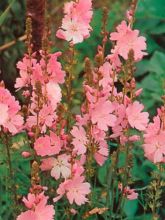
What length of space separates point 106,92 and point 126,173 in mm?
366

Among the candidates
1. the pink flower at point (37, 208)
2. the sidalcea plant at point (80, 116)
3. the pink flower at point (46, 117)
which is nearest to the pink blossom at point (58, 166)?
the sidalcea plant at point (80, 116)

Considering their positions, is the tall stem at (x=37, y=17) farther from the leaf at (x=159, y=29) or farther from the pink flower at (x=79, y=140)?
the leaf at (x=159, y=29)

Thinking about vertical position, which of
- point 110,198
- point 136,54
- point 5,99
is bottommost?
point 110,198

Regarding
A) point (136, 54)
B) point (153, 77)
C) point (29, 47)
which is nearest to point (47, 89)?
point (29, 47)

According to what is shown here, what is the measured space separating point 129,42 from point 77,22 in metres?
0.20

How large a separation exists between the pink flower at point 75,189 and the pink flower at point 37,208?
0.16 meters

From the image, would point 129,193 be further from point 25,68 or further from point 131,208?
point 131,208

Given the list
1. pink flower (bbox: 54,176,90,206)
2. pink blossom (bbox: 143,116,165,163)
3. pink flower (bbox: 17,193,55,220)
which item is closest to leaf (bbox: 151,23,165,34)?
pink blossom (bbox: 143,116,165,163)

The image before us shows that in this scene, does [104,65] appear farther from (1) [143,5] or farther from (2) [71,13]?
(1) [143,5]

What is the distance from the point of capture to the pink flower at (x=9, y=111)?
2.14 m

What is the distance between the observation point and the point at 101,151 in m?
2.35

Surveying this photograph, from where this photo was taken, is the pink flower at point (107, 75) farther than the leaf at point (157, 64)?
No

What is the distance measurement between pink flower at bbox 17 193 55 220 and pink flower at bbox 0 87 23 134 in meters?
0.25

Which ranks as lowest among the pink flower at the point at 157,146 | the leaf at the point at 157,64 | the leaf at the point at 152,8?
the pink flower at the point at 157,146
